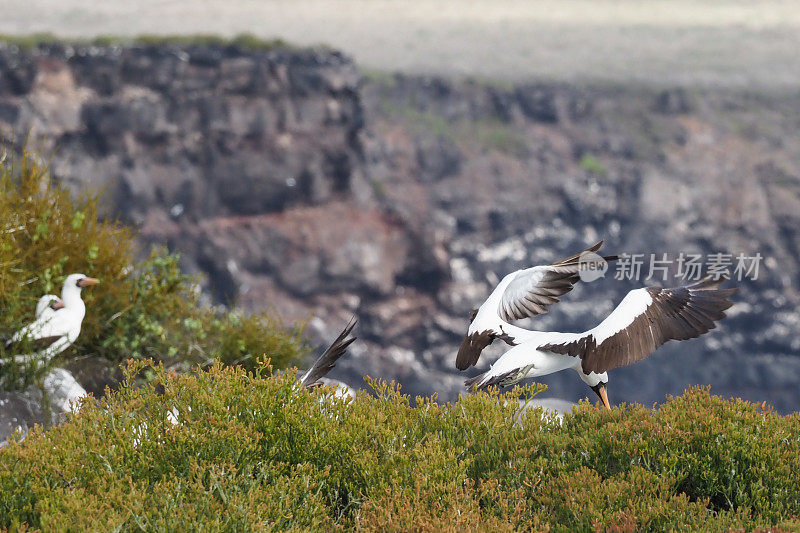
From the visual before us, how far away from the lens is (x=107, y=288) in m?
9.30

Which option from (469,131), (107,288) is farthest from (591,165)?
(107,288)

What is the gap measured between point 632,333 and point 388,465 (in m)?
1.79

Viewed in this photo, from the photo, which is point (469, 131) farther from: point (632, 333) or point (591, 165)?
point (632, 333)

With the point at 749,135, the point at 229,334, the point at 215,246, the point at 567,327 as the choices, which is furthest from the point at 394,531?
the point at 749,135

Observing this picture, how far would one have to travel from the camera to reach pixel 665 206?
114938 millimetres

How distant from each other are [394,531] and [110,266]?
20.1ft

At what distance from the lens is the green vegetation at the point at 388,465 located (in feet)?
14.9

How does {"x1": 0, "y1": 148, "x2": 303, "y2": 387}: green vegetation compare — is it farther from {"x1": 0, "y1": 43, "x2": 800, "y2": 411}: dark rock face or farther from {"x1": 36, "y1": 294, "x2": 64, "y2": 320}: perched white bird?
{"x1": 0, "y1": 43, "x2": 800, "y2": 411}: dark rock face

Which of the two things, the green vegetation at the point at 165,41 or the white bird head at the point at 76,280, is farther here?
the green vegetation at the point at 165,41

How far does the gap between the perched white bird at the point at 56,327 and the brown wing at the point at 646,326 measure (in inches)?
204

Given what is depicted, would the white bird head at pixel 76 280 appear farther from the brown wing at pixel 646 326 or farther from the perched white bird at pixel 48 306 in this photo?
the brown wing at pixel 646 326

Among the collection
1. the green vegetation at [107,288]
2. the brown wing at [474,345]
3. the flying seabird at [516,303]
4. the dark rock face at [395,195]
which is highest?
the flying seabird at [516,303]

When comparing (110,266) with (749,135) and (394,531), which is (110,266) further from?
(749,135)

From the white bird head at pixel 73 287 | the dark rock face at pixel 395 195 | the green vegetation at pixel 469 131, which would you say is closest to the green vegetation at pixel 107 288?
the white bird head at pixel 73 287
